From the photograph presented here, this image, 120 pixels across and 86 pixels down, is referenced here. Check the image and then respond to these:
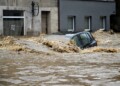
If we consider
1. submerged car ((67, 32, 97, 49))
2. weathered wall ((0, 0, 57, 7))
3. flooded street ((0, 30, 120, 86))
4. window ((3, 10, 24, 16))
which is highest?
weathered wall ((0, 0, 57, 7))

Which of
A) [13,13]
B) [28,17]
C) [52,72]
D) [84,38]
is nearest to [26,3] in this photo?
[28,17]

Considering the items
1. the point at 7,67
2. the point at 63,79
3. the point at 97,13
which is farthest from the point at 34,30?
the point at 63,79

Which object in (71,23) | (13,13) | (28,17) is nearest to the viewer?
(13,13)

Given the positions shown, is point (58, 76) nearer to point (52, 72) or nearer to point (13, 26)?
point (52, 72)

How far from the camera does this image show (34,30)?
39031 millimetres

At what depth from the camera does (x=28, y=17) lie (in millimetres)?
38781

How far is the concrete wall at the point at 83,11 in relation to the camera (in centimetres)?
4041

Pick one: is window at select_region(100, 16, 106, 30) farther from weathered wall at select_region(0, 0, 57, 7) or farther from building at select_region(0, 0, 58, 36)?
weathered wall at select_region(0, 0, 57, 7)

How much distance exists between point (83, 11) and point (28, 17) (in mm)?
5928

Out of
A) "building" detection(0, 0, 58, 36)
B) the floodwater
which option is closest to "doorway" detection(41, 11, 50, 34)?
"building" detection(0, 0, 58, 36)

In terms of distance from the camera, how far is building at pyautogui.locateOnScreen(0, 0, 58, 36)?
37.6 m

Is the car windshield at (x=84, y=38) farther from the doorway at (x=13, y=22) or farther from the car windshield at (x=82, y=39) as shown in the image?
the doorway at (x=13, y=22)

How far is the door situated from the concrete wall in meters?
3.95

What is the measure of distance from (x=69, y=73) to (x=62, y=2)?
91.8 ft
